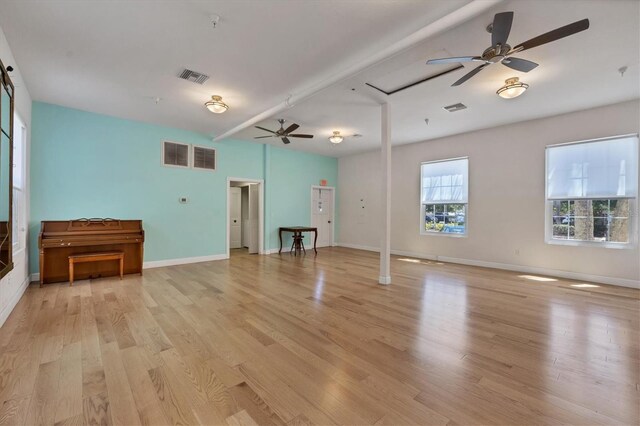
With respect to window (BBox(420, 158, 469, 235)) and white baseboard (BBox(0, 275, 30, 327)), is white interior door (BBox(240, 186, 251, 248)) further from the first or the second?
Result: window (BBox(420, 158, 469, 235))

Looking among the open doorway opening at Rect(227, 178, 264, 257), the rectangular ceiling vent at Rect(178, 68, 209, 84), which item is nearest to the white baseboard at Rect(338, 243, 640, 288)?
the open doorway opening at Rect(227, 178, 264, 257)

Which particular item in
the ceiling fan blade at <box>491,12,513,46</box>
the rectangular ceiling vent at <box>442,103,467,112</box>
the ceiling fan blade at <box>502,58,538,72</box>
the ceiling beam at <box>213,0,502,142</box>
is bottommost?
the ceiling fan blade at <box>502,58,538,72</box>

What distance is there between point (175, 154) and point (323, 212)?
4.79 m

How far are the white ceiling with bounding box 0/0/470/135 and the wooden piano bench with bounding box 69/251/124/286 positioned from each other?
2.59 metres

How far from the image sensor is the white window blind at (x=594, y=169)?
4645 millimetres

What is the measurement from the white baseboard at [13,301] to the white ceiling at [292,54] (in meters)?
2.91

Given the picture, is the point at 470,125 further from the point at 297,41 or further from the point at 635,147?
the point at 297,41

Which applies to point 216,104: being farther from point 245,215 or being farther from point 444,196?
point 444,196

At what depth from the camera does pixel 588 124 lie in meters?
4.97

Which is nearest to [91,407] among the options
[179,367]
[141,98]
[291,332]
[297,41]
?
[179,367]

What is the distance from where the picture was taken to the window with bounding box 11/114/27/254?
3757 mm

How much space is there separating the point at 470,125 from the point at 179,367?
257 inches

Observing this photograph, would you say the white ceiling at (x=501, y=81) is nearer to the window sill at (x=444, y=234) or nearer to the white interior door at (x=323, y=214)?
the window sill at (x=444, y=234)

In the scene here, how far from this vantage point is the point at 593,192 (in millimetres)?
4965
